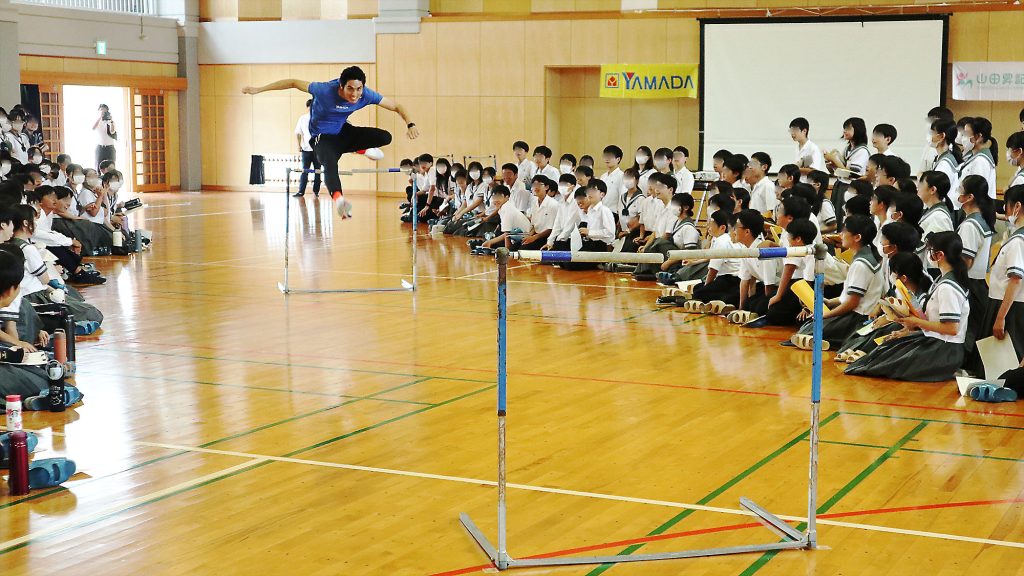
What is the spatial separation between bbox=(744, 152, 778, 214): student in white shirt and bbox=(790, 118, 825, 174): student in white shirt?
82cm

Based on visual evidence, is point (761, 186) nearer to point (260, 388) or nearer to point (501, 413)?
point (260, 388)

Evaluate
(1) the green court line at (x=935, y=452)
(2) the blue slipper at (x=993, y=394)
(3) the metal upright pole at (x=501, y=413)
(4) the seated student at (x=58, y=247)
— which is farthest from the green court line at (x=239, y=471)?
(4) the seated student at (x=58, y=247)

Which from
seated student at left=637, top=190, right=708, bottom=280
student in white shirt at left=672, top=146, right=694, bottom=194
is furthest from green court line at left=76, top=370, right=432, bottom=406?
student in white shirt at left=672, top=146, right=694, bottom=194

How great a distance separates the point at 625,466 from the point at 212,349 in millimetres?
4409

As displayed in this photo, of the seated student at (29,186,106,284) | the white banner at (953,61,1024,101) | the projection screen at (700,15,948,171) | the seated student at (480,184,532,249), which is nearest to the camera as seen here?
the seated student at (29,186,106,284)

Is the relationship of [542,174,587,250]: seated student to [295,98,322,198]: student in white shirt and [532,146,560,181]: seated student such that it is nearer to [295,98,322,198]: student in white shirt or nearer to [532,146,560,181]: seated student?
[532,146,560,181]: seated student

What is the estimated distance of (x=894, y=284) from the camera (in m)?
8.23

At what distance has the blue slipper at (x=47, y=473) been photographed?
18.1 ft

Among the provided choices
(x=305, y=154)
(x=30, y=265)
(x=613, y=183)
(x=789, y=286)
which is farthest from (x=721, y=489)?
(x=305, y=154)

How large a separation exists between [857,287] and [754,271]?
164 cm

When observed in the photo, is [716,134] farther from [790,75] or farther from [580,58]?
[580,58]

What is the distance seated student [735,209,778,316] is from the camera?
10.1 metres

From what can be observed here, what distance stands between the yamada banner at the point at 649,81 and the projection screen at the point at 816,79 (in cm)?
36

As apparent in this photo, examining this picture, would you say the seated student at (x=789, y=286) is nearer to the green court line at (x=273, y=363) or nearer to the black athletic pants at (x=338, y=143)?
the green court line at (x=273, y=363)
